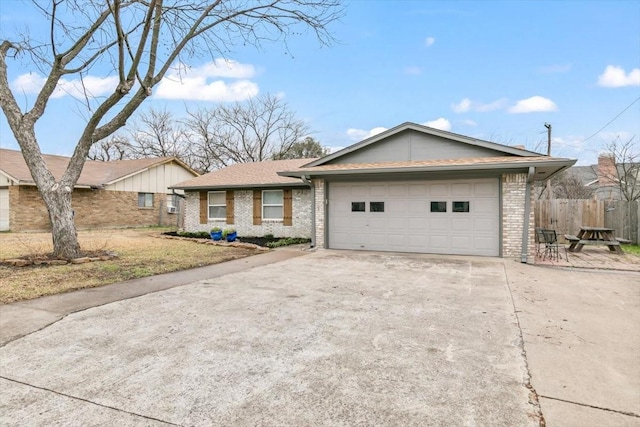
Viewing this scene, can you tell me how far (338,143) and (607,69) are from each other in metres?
21.2

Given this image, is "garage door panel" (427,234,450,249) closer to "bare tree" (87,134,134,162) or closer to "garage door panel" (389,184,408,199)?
"garage door panel" (389,184,408,199)

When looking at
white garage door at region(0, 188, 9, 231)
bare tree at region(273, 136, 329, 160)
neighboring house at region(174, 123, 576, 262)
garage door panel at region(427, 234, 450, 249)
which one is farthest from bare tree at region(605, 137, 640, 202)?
white garage door at region(0, 188, 9, 231)

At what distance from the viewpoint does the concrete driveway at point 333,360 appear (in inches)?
101

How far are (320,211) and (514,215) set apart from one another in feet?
18.5

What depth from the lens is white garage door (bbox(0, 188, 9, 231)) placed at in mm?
17938

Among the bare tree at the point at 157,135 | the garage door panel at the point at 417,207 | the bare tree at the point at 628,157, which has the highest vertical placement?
the bare tree at the point at 157,135

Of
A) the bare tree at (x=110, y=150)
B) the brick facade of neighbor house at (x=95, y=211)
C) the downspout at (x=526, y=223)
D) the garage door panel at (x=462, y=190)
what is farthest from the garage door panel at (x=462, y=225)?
the bare tree at (x=110, y=150)

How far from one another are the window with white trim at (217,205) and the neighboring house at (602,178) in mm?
22481

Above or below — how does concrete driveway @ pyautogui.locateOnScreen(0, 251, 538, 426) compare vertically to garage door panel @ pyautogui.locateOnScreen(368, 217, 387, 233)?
below

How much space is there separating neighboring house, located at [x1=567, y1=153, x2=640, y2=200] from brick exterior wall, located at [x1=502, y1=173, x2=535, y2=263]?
17.1m

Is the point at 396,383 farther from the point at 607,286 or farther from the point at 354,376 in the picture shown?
the point at 607,286

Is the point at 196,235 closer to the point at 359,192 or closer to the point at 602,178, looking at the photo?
the point at 359,192

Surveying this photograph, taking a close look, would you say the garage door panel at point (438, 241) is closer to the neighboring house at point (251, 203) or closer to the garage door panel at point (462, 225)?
the garage door panel at point (462, 225)

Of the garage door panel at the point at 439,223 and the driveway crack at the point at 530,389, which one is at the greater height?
the garage door panel at the point at 439,223
